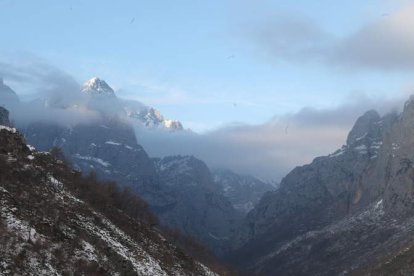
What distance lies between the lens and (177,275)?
9644 centimetres

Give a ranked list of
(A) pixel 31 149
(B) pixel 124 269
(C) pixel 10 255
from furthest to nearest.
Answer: (A) pixel 31 149
(B) pixel 124 269
(C) pixel 10 255

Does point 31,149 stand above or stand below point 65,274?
above

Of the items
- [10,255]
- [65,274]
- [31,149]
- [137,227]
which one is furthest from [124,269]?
[31,149]

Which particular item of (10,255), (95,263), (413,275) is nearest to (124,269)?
(95,263)

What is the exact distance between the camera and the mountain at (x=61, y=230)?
65713 millimetres

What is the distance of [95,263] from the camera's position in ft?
237

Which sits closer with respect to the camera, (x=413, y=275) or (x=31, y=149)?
(x=31, y=149)

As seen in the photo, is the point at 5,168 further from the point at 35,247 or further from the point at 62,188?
the point at 35,247

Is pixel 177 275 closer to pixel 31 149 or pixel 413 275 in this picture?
pixel 31 149


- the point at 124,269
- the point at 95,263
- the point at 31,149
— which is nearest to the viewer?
the point at 95,263

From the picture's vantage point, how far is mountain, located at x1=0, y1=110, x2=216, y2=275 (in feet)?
216

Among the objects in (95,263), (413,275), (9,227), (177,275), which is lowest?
(413,275)

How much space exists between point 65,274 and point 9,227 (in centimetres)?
898

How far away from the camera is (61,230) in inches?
3009
